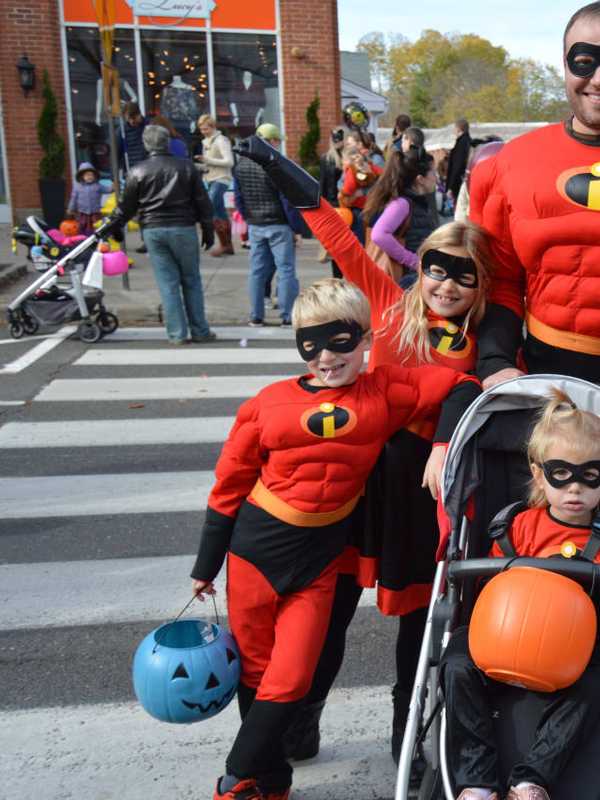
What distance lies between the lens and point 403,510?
9.64 ft

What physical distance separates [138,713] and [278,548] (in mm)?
1104

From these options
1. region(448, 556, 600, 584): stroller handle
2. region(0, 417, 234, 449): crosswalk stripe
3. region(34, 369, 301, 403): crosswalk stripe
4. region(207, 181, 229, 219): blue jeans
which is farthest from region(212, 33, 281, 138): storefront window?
region(448, 556, 600, 584): stroller handle

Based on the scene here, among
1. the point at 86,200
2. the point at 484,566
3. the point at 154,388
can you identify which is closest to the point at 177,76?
the point at 86,200

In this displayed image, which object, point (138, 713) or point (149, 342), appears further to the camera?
point (149, 342)

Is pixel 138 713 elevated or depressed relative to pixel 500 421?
depressed

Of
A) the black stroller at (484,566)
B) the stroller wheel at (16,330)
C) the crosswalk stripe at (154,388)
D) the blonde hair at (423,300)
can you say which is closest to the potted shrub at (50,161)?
the stroller wheel at (16,330)

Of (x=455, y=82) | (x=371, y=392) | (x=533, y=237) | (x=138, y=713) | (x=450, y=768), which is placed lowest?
(x=138, y=713)

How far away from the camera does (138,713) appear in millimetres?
3467

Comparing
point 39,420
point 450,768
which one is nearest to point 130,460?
point 39,420

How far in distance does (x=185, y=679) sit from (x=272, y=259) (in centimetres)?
796

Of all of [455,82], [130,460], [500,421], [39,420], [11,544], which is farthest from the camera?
Result: [455,82]

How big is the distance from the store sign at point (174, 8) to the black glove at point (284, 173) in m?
16.1

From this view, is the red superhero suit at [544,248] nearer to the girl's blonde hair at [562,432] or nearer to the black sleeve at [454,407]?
the black sleeve at [454,407]

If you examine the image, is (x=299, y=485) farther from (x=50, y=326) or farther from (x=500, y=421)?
(x=50, y=326)
